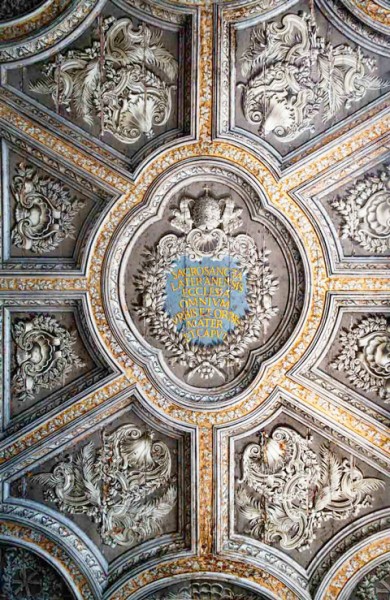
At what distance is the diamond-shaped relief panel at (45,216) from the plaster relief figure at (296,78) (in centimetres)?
211

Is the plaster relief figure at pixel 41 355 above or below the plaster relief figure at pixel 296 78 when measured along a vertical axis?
below

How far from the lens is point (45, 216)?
13680 mm

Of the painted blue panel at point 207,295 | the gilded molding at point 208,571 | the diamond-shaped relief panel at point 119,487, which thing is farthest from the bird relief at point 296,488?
the painted blue panel at point 207,295

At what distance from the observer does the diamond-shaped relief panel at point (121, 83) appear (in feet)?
43.5

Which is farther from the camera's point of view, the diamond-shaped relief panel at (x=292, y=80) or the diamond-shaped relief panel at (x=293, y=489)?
the diamond-shaped relief panel at (x=293, y=489)

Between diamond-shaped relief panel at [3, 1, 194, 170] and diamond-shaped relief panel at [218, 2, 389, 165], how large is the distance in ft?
1.79

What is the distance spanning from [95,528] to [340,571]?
2950mm

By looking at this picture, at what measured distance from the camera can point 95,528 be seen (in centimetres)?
1390

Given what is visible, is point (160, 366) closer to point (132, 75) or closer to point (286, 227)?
point (286, 227)

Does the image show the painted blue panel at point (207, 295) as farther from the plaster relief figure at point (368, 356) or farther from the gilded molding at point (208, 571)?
the gilded molding at point (208, 571)

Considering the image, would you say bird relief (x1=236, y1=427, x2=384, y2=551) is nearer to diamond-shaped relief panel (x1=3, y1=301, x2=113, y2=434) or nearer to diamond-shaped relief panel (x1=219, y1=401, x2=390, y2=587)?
diamond-shaped relief panel (x1=219, y1=401, x2=390, y2=587)

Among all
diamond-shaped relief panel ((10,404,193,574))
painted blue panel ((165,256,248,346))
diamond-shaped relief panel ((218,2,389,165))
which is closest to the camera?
diamond-shaped relief panel ((218,2,389,165))

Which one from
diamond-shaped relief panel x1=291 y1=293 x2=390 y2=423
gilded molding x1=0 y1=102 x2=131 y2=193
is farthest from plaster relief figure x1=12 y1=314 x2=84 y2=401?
diamond-shaped relief panel x1=291 y1=293 x2=390 y2=423

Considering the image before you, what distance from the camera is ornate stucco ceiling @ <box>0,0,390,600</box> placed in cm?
1334
